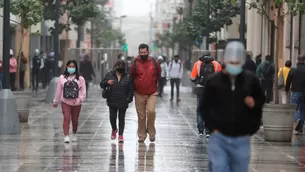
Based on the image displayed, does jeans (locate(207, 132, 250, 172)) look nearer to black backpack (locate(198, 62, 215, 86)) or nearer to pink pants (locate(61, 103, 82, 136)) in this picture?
pink pants (locate(61, 103, 82, 136))

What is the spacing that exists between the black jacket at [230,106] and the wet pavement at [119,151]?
5.10 metres

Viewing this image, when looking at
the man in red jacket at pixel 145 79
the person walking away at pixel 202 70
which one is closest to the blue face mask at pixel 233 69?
the man in red jacket at pixel 145 79

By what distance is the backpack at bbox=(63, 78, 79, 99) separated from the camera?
1795 cm

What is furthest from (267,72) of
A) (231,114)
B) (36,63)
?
(231,114)

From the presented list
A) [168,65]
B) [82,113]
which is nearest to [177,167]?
[82,113]

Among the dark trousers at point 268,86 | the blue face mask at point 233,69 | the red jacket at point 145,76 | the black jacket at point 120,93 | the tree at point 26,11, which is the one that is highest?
the tree at point 26,11

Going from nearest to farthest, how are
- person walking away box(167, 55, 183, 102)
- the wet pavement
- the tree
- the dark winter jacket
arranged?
the wet pavement
the tree
person walking away box(167, 55, 183, 102)
the dark winter jacket

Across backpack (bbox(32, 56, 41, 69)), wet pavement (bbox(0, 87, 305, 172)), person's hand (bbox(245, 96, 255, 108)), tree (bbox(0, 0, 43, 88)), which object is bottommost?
wet pavement (bbox(0, 87, 305, 172))

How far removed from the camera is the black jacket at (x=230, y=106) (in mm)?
8859

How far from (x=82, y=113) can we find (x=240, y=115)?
19.3 m

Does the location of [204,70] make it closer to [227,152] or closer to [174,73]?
[227,152]

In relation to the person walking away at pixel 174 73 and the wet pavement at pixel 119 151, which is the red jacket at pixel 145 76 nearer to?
the wet pavement at pixel 119 151

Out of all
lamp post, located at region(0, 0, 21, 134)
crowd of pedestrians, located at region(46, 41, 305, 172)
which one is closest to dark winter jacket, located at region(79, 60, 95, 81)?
crowd of pedestrians, located at region(46, 41, 305, 172)

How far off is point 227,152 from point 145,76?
9076mm
